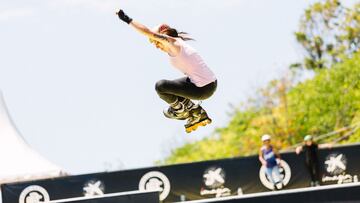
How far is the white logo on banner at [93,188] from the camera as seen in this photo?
2755 centimetres

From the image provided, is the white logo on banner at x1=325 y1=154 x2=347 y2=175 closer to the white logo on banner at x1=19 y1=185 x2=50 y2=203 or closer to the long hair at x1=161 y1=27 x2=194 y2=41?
the white logo on banner at x1=19 y1=185 x2=50 y2=203

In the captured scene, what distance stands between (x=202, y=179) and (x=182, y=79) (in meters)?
11.9

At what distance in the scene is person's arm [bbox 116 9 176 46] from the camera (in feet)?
47.9

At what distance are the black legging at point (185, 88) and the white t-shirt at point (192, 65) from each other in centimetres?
7

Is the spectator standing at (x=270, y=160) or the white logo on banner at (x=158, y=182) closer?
the spectator standing at (x=270, y=160)

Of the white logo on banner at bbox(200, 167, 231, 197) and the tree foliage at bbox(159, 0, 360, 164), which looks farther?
the tree foliage at bbox(159, 0, 360, 164)

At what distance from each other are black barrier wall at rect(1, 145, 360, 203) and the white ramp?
0.60 m

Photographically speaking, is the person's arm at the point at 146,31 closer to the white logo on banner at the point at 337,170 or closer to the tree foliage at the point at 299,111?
the white logo on banner at the point at 337,170

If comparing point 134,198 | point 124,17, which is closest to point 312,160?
point 134,198

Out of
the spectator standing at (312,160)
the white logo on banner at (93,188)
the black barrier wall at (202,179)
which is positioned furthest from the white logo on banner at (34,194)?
the spectator standing at (312,160)

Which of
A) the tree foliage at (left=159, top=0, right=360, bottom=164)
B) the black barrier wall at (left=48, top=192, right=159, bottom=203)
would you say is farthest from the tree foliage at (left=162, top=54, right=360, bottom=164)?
the black barrier wall at (left=48, top=192, right=159, bottom=203)

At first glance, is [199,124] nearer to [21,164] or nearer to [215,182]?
[215,182]

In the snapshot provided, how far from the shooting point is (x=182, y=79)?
16.0 metres

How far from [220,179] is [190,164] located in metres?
0.85
